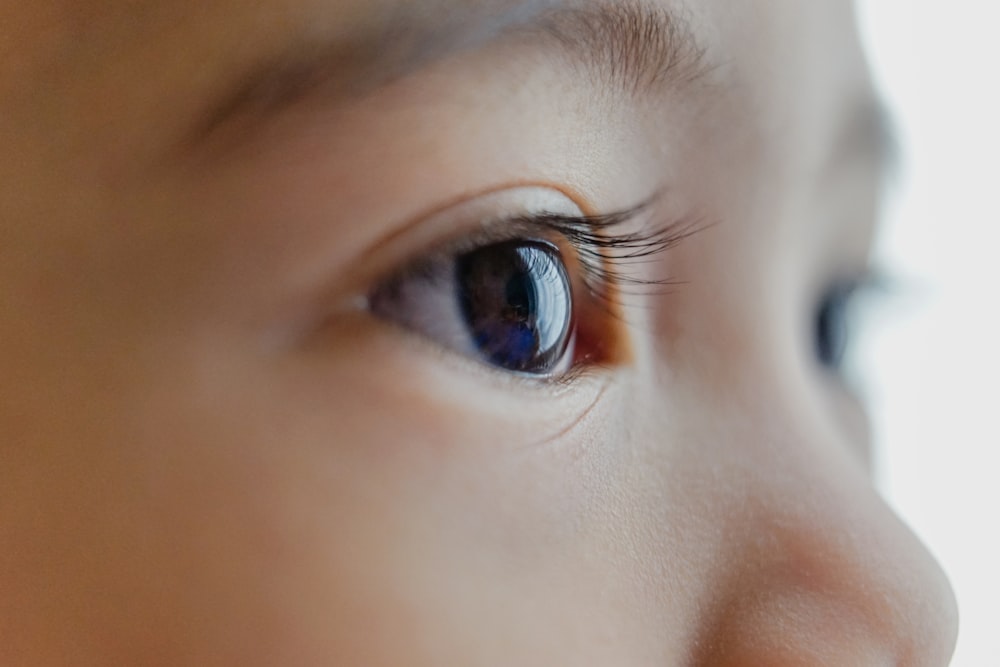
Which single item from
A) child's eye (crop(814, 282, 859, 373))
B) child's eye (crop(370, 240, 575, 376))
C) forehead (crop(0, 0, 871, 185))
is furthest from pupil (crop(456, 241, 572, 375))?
child's eye (crop(814, 282, 859, 373))

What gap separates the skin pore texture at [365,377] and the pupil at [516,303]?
1cm

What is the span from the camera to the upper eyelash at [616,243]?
47cm

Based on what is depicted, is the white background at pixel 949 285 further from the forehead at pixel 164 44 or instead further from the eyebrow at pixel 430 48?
the forehead at pixel 164 44

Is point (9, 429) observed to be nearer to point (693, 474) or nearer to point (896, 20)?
point (693, 474)

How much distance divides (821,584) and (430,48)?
319mm

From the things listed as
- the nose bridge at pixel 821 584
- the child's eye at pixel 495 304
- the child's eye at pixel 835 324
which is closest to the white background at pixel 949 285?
the child's eye at pixel 835 324

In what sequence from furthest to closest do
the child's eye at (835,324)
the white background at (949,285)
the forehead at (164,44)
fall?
the white background at (949,285) < the child's eye at (835,324) < the forehead at (164,44)

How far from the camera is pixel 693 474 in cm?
48

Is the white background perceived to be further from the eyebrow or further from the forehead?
the forehead

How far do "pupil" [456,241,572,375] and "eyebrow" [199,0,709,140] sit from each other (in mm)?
91

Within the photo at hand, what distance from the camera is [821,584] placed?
48cm

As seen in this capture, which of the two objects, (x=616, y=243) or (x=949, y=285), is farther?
(x=949, y=285)

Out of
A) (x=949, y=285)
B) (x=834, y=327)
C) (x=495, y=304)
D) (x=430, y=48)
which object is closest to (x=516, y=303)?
(x=495, y=304)

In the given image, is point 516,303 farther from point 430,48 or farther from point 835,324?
point 835,324
